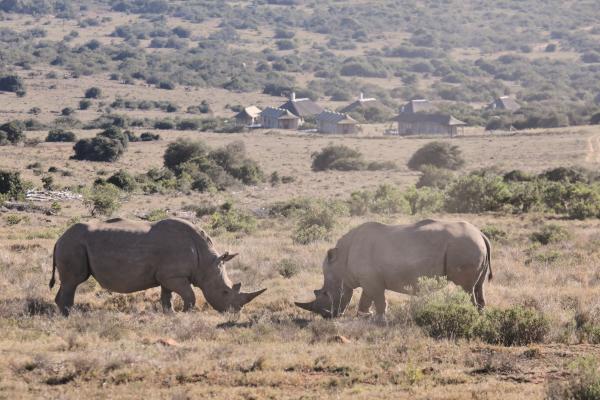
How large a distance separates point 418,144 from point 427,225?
58.0m

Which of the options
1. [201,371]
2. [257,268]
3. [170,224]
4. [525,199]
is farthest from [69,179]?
[201,371]

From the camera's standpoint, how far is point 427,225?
48.5ft

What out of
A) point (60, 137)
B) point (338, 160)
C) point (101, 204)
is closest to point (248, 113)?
point (60, 137)

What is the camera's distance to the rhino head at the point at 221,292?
49.3ft

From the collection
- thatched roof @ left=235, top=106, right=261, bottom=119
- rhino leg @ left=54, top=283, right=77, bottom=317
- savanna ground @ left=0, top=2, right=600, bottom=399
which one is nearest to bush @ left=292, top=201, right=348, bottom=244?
savanna ground @ left=0, top=2, right=600, bottom=399

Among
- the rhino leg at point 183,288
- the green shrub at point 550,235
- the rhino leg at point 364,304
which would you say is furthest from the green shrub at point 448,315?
the green shrub at point 550,235

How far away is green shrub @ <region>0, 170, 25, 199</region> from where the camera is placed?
36.0 metres

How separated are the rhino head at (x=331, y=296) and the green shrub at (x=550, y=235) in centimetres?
1045

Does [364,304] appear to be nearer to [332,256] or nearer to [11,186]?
[332,256]

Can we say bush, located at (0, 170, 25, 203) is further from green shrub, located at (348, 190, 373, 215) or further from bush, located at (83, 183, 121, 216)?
green shrub, located at (348, 190, 373, 215)

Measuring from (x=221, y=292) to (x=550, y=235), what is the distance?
1184 centimetres

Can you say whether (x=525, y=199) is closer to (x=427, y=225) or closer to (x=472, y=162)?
(x=427, y=225)

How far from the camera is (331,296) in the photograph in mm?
14977

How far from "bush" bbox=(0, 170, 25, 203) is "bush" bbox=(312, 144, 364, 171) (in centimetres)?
2356
